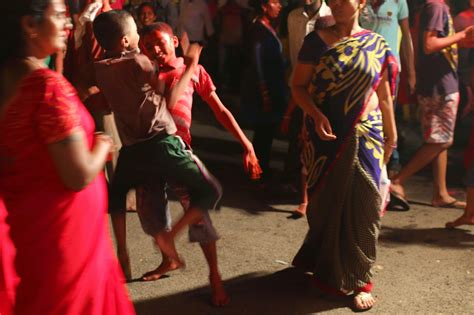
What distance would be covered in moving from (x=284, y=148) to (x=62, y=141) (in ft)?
17.6

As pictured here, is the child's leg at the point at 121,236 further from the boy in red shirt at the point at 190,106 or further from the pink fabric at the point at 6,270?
the pink fabric at the point at 6,270

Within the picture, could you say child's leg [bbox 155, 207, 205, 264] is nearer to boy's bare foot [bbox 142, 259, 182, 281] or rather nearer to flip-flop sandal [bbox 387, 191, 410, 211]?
boy's bare foot [bbox 142, 259, 182, 281]

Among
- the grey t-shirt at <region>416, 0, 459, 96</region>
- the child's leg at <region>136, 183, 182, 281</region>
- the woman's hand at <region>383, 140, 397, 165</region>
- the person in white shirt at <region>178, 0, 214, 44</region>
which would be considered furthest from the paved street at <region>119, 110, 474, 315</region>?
the person in white shirt at <region>178, 0, 214, 44</region>

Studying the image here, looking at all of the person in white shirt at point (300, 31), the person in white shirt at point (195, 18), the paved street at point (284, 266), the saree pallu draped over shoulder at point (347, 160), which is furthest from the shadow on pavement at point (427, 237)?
the person in white shirt at point (195, 18)

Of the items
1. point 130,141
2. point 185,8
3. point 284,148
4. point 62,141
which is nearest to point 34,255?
point 62,141

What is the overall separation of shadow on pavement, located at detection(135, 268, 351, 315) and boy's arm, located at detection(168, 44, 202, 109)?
1.19 metres

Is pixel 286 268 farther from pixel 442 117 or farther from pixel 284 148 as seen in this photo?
pixel 284 148

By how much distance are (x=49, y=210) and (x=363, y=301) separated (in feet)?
6.89

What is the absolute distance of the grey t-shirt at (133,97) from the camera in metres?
3.51

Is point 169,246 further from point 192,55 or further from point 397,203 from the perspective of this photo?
point 397,203

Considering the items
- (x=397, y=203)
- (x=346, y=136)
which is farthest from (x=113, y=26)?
(x=397, y=203)

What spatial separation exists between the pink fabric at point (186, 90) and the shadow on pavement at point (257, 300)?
0.90 metres

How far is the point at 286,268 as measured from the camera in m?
4.61

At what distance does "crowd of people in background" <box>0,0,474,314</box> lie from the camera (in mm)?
2430
